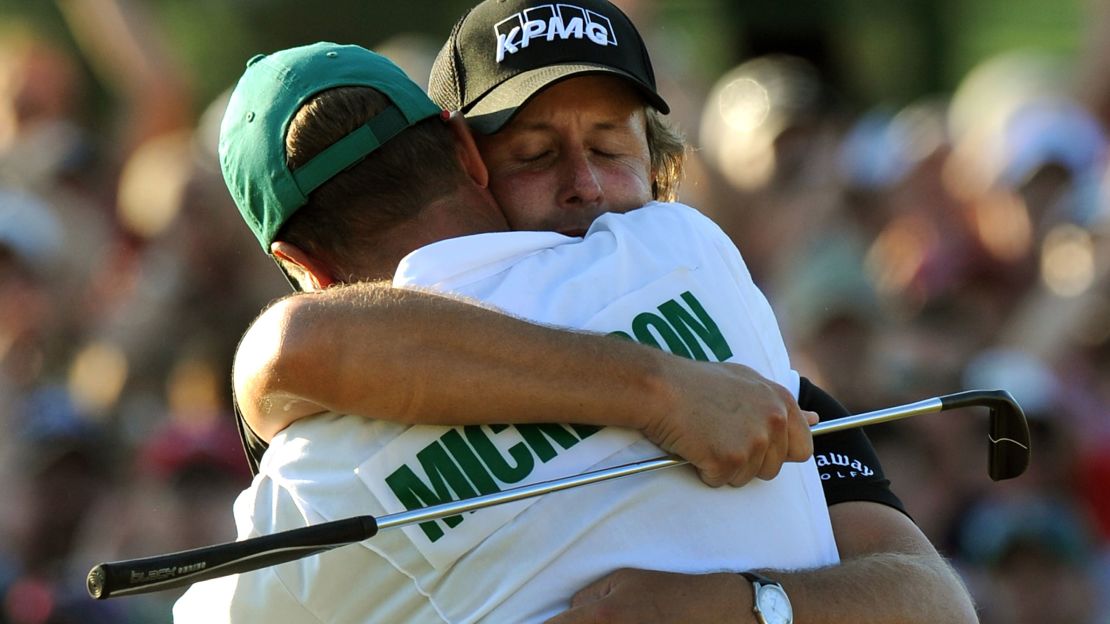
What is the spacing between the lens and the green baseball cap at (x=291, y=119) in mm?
2795

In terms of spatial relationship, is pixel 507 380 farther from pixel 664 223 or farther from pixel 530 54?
pixel 530 54

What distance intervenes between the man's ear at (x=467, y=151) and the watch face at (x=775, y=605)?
89 centimetres

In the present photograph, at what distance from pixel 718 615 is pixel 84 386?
5.02 metres

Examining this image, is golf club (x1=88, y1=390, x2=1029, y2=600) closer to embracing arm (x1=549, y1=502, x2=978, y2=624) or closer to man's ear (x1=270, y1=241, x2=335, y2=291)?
embracing arm (x1=549, y1=502, x2=978, y2=624)

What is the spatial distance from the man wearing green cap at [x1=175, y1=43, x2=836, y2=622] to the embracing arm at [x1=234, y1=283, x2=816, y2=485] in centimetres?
1

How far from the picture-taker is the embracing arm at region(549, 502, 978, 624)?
2.41 metres

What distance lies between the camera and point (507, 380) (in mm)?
2510

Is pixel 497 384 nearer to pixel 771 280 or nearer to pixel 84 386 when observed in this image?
pixel 771 280

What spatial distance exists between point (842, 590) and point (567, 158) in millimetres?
946

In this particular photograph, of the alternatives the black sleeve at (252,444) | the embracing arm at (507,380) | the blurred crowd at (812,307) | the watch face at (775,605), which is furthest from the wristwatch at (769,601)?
the blurred crowd at (812,307)

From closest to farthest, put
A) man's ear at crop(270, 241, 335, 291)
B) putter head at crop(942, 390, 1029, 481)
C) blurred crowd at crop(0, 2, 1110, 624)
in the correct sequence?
man's ear at crop(270, 241, 335, 291) < putter head at crop(942, 390, 1029, 481) < blurred crowd at crop(0, 2, 1110, 624)

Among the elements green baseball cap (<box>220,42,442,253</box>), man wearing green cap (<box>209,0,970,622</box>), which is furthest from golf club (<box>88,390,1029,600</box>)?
green baseball cap (<box>220,42,442,253</box>)

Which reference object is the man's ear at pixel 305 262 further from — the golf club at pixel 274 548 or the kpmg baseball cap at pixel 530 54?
the golf club at pixel 274 548

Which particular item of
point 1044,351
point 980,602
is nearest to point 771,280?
point 1044,351
